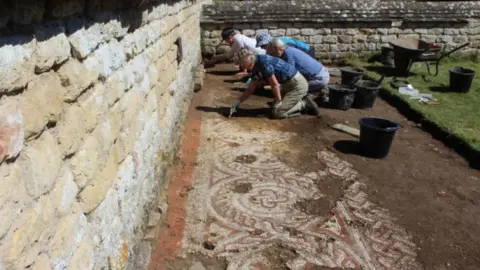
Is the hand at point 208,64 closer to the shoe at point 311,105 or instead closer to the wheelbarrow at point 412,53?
the shoe at point 311,105

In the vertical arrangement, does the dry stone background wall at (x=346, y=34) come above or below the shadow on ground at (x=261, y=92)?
above

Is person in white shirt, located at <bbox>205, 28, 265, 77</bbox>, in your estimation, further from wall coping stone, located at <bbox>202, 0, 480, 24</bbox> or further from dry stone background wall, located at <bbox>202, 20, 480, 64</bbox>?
wall coping stone, located at <bbox>202, 0, 480, 24</bbox>

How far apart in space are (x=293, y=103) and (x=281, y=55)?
96cm

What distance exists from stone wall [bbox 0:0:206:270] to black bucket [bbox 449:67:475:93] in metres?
7.96

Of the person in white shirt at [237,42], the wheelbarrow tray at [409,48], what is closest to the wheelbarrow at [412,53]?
the wheelbarrow tray at [409,48]

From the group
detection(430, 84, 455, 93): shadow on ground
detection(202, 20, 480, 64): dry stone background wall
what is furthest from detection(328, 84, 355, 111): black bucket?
detection(202, 20, 480, 64): dry stone background wall

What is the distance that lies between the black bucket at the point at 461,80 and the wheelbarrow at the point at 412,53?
3.52ft

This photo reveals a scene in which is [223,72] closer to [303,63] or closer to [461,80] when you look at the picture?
[303,63]

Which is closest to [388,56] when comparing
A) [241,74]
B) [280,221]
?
[241,74]

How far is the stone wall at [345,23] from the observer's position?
1226 centimetres

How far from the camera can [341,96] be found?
8492 mm

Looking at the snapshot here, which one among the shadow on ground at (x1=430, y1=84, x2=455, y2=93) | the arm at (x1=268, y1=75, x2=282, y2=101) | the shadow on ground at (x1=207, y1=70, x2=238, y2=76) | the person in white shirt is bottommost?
the shadow on ground at (x1=430, y1=84, x2=455, y2=93)

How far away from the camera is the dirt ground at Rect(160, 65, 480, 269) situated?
430cm

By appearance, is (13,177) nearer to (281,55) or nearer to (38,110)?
(38,110)
